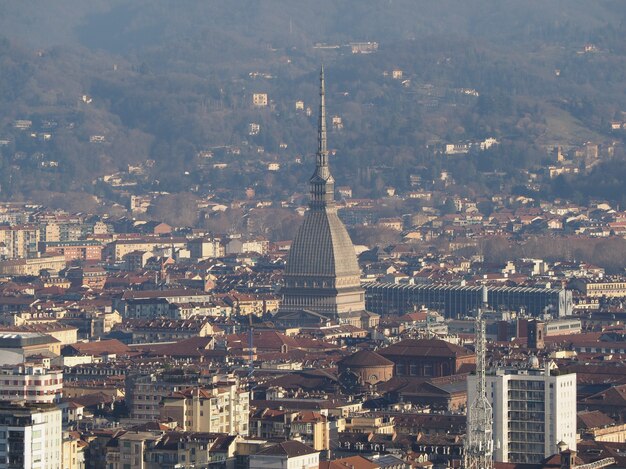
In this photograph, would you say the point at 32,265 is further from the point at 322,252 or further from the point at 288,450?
the point at 288,450

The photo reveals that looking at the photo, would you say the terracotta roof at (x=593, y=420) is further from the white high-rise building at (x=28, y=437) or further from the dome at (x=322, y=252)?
the dome at (x=322, y=252)

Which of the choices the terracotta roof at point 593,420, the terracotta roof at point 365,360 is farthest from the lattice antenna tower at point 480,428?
the terracotta roof at point 365,360

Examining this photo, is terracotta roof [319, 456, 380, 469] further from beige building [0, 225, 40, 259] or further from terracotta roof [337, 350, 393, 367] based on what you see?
beige building [0, 225, 40, 259]

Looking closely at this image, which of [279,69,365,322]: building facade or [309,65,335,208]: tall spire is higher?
[309,65,335,208]: tall spire

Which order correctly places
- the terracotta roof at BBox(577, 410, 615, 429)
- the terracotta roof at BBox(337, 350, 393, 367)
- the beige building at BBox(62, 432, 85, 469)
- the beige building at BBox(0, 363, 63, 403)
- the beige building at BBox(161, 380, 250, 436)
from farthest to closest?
1. the terracotta roof at BBox(337, 350, 393, 367)
2. the terracotta roof at BBox(577, 410, 615, 429)
3. the beige building at BBox(0, 363, 63, 403)
4. the beige building at BBox(161, 380, 250, 436)
5. the beige building at BBox(62, 432, 85, 469)

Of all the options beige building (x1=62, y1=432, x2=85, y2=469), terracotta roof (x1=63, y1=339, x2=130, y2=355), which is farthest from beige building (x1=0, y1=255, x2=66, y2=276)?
beige building (x1=62, y1=432, x2=85, y2=469)

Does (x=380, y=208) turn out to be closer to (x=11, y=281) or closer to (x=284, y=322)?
(x=11, y=281)

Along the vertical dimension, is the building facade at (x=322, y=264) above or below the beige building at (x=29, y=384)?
above
